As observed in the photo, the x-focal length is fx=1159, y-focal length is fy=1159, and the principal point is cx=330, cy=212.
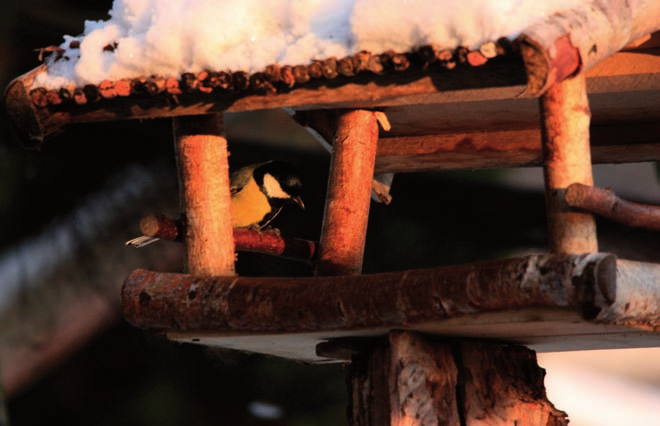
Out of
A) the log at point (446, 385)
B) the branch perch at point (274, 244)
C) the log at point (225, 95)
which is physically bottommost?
the log at point (446, 385)

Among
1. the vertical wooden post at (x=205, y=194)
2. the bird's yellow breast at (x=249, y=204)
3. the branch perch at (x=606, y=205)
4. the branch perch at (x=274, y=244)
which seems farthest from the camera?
the bird's yellow breast at (x=249, y=204)

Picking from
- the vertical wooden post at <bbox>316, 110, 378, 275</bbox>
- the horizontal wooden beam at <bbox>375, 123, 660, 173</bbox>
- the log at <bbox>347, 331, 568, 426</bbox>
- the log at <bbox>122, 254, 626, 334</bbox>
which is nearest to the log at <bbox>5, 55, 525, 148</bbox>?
the vertical wooden post at <bbox>316, 110, 378, 275</bbox>

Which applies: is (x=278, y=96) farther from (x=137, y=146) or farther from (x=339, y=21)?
(x=137, y=146)

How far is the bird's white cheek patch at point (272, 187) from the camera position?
3.33 m

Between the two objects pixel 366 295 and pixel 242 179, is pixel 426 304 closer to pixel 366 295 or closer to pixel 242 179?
pixel 366 295

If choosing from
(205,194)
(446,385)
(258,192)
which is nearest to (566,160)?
(446,385)

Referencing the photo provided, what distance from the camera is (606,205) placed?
1941 mm

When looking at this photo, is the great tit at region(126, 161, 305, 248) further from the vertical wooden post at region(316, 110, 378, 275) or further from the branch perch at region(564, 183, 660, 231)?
the branch perch at region(564, 183, 660, 231)

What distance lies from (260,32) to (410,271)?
53 centimetres

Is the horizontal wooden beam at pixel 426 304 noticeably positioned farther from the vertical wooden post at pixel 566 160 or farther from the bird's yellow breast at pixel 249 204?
the bird's yellow breast at pixel 249 204

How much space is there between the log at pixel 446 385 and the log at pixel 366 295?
181 millimetres

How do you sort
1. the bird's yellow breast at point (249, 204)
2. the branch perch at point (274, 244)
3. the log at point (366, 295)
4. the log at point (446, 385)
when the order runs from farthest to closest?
the bird's yellow breast at point (249, 204)
the branch perch at point (274, 244)
the log at point (446, 385)
the log at point (366, 295)

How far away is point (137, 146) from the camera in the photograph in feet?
15.6

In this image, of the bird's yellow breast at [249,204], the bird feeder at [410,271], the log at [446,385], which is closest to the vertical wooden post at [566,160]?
the bird feeder at [410,271]
